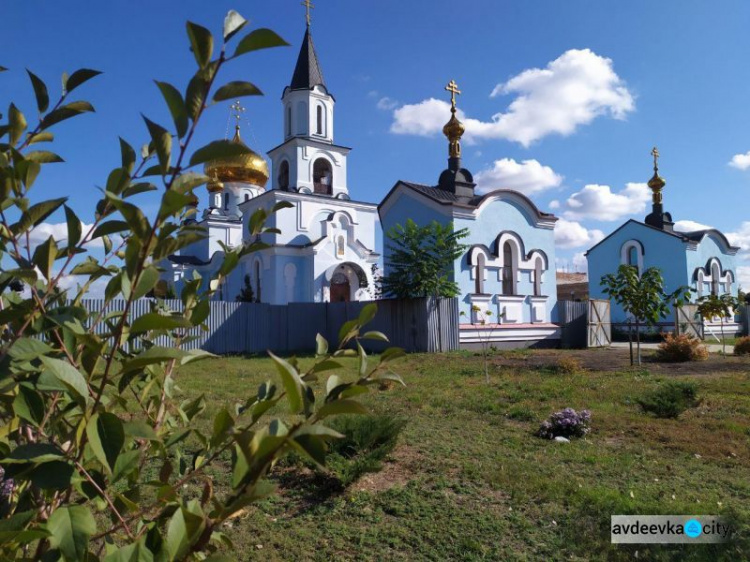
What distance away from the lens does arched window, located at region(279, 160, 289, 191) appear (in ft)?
74.4

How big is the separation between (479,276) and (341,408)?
1611cm

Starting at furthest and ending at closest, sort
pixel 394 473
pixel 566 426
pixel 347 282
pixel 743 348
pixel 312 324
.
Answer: pixel 347 282 → pixel 312 324 → pixel 743 348 → pixel 566 426 → pixel 394 473

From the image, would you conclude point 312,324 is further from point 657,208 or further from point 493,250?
point 657,208

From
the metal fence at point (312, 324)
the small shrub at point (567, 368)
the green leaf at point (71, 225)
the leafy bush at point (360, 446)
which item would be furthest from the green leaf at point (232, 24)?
the metal fence at point (312, 324)

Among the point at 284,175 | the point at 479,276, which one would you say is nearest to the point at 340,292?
the point at 284,175

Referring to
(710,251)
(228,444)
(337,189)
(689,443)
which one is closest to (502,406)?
(689,443)

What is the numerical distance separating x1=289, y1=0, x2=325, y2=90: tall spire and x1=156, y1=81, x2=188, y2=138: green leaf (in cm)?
2279

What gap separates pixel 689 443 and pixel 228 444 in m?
5.33

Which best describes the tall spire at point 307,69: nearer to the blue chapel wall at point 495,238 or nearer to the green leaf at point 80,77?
the blue chapel wall at point 495,238

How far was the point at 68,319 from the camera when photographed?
0.92 meters

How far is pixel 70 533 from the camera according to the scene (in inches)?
31.0

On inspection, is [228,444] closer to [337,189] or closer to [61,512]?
[61,512]

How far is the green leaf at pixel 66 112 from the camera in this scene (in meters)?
1.11

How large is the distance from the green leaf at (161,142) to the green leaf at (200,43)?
11 centimetres
